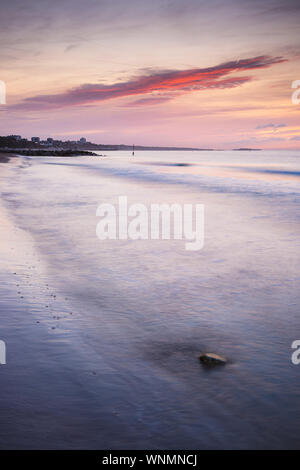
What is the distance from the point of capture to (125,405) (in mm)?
4047

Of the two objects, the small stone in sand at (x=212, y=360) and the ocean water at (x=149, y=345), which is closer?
the ocean water at (x=149, y=345)

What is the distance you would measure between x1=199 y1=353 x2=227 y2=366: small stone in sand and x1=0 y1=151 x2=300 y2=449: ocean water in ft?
0.35

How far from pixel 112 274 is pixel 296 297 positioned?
396 cm

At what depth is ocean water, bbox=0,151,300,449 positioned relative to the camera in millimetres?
3730

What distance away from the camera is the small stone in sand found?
4934 mm

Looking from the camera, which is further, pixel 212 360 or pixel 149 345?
pixel 149 345

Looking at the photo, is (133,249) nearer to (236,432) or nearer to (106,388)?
(106,388)

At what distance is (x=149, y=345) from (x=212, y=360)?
958mm

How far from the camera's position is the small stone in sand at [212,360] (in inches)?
194

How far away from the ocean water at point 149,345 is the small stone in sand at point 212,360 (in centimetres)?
11

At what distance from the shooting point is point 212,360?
4953 mm

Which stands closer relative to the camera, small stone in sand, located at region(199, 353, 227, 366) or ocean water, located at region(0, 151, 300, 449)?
ocean water, located at region(0, 151, 300, 449)

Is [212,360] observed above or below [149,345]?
below
